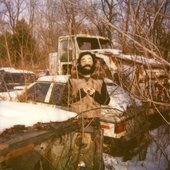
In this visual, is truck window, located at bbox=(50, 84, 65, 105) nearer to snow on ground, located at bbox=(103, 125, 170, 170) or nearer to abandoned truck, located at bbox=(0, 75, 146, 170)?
snow on ground, located at bbox=(103, 125, 170, 170)

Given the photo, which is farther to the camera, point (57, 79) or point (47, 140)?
point (57, 79)

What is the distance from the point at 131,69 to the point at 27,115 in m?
3.01

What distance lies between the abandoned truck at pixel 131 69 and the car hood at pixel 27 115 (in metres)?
0.88

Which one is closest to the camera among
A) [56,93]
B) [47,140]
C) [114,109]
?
[47,140]

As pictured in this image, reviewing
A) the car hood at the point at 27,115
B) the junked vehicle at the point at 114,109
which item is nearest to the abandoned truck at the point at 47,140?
the car hood at the point at 27,115

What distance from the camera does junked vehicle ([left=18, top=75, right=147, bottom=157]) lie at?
198 inches

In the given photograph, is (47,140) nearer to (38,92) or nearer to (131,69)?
(131,69)

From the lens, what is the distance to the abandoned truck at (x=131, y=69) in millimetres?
3621

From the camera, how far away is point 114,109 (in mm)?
4480

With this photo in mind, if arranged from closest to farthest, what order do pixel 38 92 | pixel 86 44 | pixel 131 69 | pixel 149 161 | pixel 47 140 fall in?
pixel 47 140 → pixel 131 69 → pixel 149 161 → pixel 38 92 → pixel 86 44

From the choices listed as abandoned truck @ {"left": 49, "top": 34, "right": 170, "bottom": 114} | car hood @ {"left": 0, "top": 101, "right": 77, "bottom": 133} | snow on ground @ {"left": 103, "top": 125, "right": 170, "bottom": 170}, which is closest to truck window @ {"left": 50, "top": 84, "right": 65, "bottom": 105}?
abandoned truck @ {"left": 49, "top": 34, "right": 170, "bottom": 114}

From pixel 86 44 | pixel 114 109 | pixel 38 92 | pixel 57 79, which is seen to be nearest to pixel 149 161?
pixel 114 109

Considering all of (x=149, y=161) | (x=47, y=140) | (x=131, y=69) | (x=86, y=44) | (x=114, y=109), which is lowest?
(x=149, y=161)

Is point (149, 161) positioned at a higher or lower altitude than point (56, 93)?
lower
